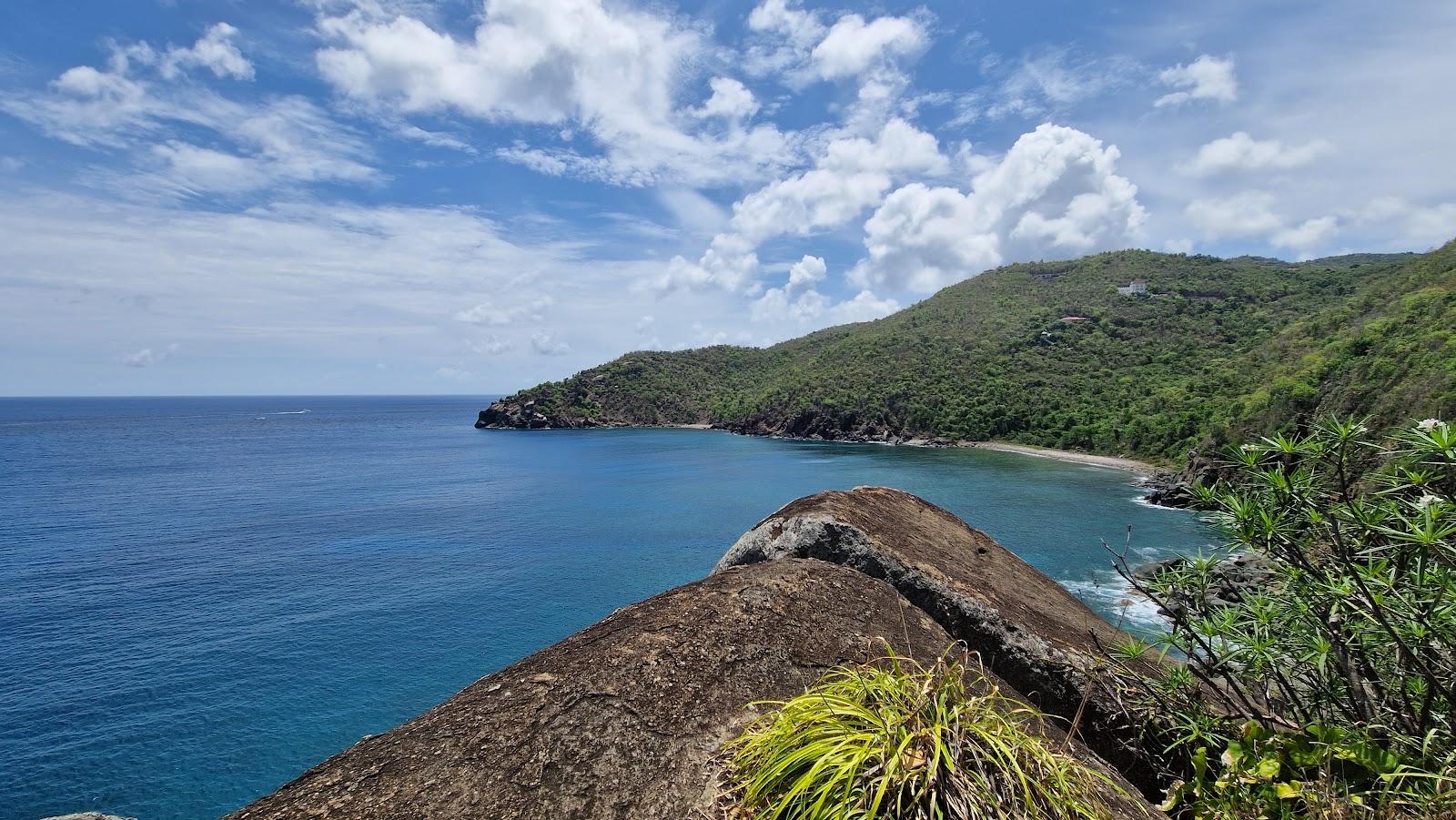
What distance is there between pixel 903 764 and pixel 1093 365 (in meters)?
113

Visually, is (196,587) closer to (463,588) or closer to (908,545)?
(463,588)

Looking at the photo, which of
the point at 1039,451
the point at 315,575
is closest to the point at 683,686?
the point at 315,575

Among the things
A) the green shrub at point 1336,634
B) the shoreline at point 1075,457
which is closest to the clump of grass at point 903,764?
the green shrub at point 1336,634

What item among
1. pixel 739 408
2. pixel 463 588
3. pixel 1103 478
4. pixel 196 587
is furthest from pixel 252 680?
pixel 739 408

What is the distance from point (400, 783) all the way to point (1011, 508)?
175 feet

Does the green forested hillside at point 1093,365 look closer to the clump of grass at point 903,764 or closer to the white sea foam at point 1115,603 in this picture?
the white sea foam at point 1115,603

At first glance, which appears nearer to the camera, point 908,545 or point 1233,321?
point 908,545

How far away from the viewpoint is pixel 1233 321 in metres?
103

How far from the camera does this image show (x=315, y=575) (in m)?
35.8

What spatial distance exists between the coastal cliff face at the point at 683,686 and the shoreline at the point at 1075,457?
7315 centimetres

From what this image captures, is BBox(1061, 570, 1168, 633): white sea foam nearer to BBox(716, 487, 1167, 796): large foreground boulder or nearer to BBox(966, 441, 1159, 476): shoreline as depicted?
BBox(716, 487, 1167, 796): large foreground boulder

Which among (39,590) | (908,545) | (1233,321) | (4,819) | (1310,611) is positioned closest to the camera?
(1310,611)

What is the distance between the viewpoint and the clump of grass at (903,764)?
102 inches

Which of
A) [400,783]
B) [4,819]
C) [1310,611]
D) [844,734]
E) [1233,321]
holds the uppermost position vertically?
[1233,321]
